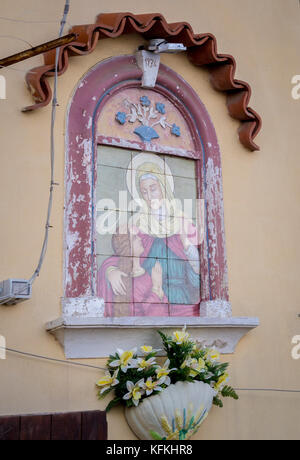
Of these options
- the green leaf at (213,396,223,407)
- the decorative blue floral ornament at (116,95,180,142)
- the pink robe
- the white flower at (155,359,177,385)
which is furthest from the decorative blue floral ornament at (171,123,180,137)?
the green leaf at (213,396,223,407)

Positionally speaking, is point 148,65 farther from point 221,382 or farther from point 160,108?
point 221,382

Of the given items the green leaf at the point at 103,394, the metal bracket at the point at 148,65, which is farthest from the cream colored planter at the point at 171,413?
the metal bracket at the point at 148,65

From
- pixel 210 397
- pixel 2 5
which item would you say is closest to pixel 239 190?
pixel 210 397

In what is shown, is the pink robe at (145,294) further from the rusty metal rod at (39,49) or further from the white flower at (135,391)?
the rusty metal rod at (39,49)

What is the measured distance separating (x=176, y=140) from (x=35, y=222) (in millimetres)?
1193

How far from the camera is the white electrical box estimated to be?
3.41m

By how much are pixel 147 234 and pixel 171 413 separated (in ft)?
3.72

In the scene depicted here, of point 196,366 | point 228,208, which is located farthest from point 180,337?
point 228,208

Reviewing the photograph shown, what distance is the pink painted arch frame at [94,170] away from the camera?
387 centimetres

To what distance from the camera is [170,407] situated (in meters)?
3.62

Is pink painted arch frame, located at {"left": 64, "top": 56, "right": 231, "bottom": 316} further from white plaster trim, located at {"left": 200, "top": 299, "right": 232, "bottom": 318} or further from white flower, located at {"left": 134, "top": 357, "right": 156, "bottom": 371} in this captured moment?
white flower, located at {"left": 134, "top": 357, "right": 156, "bottom": 371}

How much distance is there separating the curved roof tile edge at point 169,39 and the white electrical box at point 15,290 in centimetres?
104

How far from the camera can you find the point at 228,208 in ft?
14.7

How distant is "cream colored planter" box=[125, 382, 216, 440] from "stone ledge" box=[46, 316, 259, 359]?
0.34 meters
